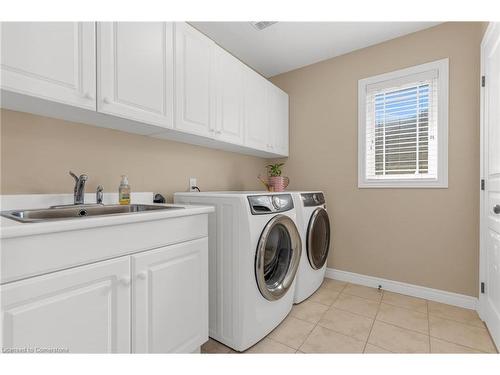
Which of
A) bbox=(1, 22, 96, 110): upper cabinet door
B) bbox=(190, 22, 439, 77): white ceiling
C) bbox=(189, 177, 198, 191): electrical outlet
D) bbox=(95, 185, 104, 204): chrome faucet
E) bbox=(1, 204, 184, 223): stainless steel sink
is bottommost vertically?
bbox=(1, 204, 184, 223): stainless steel sink

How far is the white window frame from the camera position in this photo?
6.75 feet

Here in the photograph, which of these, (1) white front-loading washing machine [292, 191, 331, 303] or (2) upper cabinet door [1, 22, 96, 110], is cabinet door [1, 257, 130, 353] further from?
(1) white front-loading washing machine [292, 191, 331, 303]

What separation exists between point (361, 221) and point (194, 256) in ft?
6.13

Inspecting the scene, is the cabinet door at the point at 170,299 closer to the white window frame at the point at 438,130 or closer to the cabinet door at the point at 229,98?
the cabinet door at the point at 229,98

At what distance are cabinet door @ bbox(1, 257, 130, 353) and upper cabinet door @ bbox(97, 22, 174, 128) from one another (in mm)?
814

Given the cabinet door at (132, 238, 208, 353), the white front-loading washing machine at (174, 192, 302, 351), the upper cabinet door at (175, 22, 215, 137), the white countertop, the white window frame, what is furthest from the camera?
the white window frame

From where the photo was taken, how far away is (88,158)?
58.2 inches

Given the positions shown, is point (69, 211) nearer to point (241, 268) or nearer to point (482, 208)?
point (241, 268)

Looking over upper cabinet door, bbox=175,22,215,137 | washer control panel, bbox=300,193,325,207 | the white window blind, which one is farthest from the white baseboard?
upper cabinet door, bbox=175,22,215,137

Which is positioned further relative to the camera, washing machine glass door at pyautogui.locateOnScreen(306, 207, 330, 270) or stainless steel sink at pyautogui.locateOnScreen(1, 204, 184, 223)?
washing machine glass door at pyautogui.locateOnScreen(306, 207, 330, 270)

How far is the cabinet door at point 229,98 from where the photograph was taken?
6.33ft

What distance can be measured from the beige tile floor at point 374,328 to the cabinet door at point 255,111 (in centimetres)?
155

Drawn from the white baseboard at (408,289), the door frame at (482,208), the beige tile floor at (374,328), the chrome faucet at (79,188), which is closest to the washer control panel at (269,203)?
the beige tile floor at (374,328)

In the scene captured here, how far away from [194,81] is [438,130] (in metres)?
2.10
